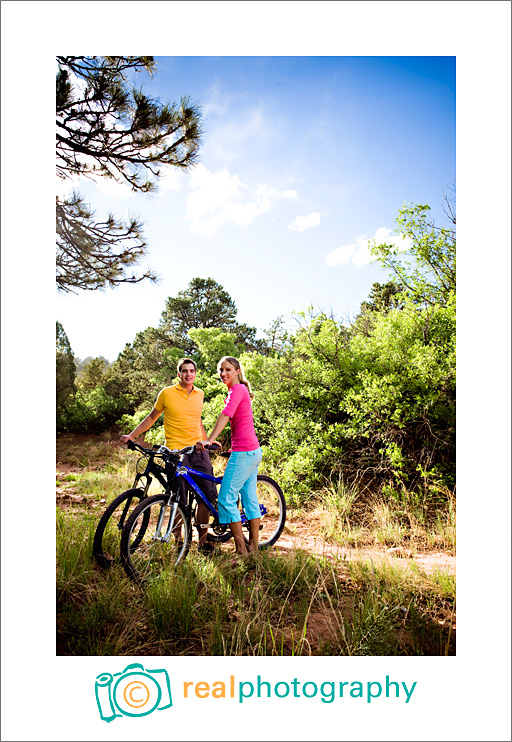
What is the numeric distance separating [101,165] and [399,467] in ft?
13.4

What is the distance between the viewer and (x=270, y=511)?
4625 mm

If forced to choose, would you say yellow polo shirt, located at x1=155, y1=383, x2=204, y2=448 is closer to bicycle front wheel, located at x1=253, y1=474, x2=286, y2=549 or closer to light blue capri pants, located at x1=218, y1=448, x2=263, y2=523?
light blue capri pants, located at x1=218, y1=448, x2=263, y2=523

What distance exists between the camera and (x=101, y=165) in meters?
3.55

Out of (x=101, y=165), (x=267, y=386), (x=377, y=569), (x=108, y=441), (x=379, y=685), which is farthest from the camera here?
(x=108, y=441)

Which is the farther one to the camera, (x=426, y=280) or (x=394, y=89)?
(x=426, y=280)

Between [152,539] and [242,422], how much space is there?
96 centimetres

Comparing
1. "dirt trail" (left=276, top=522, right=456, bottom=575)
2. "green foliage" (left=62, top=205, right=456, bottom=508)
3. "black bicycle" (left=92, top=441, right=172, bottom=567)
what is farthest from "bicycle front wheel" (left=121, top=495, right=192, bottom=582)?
"green foliage" (left=62, top=205, right=456, bottom=508)

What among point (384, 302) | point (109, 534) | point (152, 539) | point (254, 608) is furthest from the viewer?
point (384, 302)

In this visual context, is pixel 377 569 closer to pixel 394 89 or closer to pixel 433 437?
pixel 433 437

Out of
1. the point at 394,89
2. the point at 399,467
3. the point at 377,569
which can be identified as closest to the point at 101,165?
the point at 394,89

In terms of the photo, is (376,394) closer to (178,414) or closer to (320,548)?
(320,548)

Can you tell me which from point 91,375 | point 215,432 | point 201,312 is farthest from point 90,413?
point 215,432

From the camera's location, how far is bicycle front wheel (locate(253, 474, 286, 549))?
3607mm
